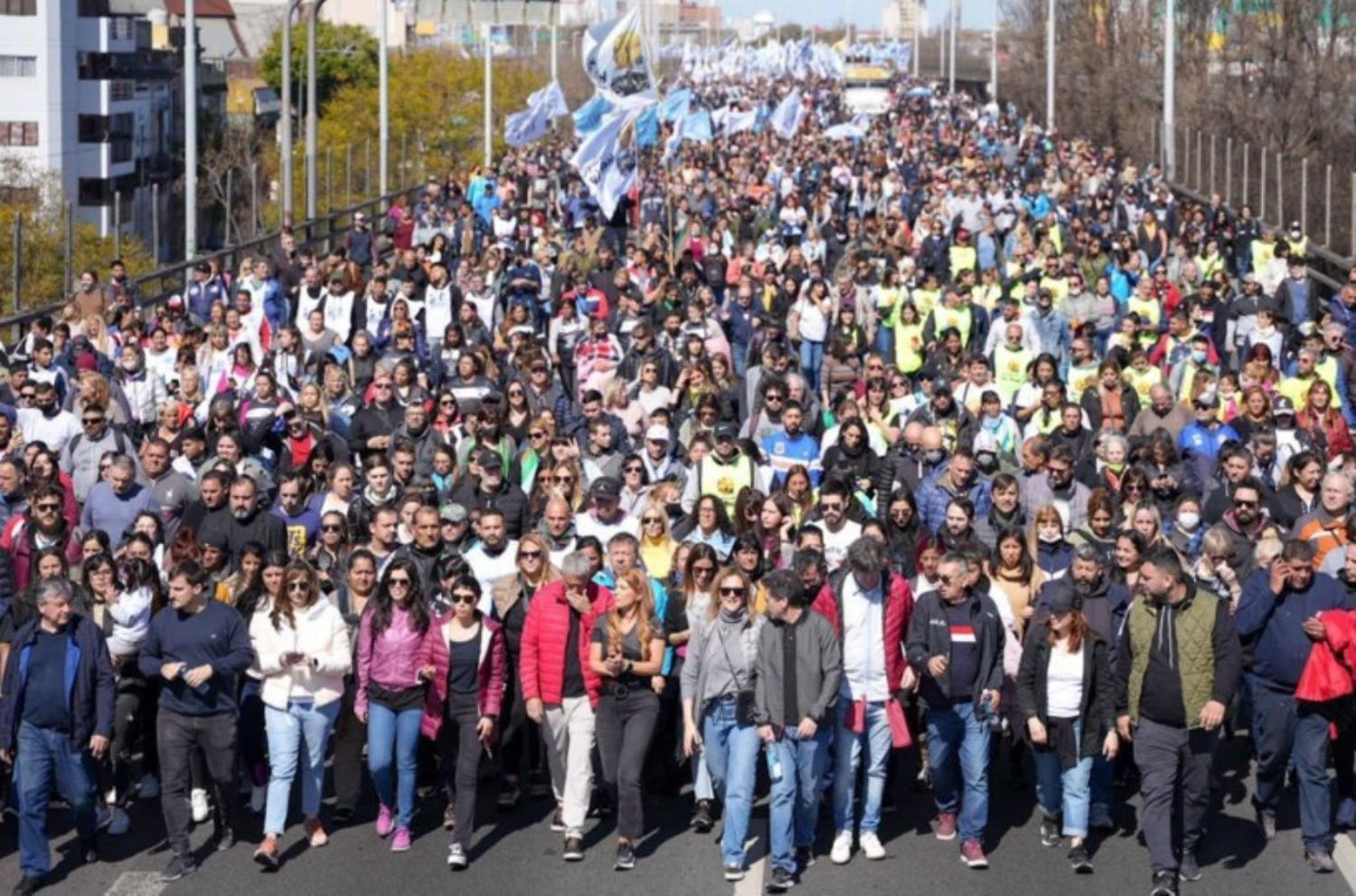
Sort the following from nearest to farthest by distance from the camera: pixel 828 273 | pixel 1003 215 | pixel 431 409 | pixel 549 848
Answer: pixel 549 848, pixel 431 409, pixel 828 273, pixel 1003 215

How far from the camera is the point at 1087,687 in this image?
40.3 feet

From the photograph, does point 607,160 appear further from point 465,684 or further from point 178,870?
point 178,870

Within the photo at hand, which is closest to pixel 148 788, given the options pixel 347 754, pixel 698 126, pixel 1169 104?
pixel 347 754

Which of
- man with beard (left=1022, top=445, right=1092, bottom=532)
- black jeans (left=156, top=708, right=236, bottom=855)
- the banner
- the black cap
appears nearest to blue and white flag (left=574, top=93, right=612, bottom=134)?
the banner

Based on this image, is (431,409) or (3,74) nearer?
(431,409)

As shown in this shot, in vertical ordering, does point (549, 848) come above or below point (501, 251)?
below

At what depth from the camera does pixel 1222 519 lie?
15.1 m

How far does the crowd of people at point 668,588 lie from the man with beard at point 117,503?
0.9 inches

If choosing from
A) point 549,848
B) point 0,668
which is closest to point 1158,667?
point 549,848

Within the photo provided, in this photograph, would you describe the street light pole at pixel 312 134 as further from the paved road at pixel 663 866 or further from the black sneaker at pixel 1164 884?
the black sneaker at pixel 1164 884

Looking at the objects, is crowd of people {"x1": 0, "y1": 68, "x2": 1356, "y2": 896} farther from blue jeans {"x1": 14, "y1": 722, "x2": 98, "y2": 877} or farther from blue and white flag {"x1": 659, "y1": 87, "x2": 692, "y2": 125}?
blue and white flag {"x1": 659, "y1": 87, "x2": 692, "y2": 125}

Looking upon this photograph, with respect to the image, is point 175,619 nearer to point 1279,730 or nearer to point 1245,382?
point 1279,730

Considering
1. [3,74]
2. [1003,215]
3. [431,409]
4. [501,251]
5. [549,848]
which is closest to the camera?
[549,848]

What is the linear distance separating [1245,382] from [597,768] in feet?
25.8
